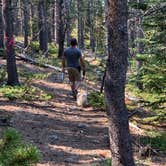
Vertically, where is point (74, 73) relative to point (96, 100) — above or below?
above

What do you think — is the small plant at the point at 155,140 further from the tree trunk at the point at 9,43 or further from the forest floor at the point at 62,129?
the tree trunk at the point at 9,43

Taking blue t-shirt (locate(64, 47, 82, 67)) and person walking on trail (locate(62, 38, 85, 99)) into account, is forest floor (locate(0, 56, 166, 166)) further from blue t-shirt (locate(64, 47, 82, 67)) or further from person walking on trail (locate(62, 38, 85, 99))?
blue t-shirt (locate(64, 47, 82, 67))

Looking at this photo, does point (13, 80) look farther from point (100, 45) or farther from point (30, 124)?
point (100, 45)

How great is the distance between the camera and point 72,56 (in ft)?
46.7

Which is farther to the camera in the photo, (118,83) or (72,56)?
(72,56)

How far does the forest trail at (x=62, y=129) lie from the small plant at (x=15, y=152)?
4433mm

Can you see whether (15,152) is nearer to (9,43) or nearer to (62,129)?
(62,129)

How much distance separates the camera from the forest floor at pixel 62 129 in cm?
884

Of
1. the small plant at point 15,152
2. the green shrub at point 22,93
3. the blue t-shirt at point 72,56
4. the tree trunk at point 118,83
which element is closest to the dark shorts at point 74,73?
the blue t-shirt at point 72,56

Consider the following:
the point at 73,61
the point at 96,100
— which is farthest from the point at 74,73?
the point at 96,100

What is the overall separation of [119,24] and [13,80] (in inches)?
396

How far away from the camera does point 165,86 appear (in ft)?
34.6

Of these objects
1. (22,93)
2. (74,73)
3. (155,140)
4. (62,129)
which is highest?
(74,73)

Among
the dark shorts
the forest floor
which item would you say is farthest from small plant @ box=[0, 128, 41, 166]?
the dark shorts
